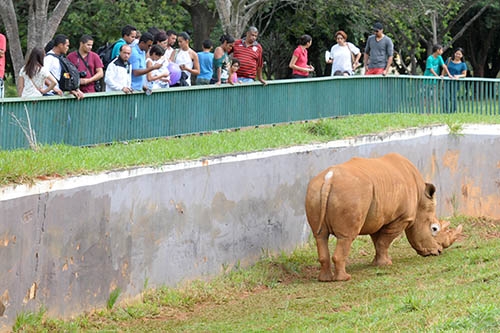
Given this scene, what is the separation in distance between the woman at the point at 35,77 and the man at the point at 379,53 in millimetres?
8555

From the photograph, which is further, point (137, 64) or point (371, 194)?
point (137, 64)

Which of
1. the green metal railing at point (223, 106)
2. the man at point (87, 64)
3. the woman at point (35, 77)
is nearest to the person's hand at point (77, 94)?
the green metal railing at point (223, 106)

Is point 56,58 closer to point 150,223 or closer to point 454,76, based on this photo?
point 150,223

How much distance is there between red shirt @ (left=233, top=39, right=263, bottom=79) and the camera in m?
16.7

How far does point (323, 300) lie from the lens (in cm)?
1186

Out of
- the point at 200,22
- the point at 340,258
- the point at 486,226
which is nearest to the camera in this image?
the point at 340,258

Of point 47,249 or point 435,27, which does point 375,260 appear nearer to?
point 47,249

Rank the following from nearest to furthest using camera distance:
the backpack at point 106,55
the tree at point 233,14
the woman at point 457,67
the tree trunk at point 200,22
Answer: the backpack at point 106,55 → the woman at point 457,67 → the tree at point 233,14 → the tree trunk at point 200,22

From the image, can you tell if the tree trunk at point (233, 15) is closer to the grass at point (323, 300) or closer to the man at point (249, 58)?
the man at point (249, 58)

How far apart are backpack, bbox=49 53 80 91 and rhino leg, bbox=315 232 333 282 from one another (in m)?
3.55

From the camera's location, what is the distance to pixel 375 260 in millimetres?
14195

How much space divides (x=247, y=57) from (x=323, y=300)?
232 inches

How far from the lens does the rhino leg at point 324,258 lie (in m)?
13.0

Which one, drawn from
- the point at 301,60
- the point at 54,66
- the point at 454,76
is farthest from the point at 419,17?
the point at 54,66
